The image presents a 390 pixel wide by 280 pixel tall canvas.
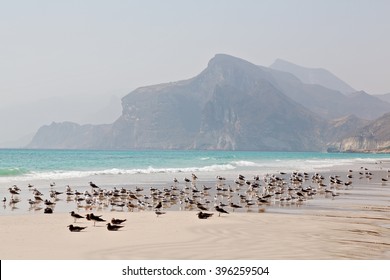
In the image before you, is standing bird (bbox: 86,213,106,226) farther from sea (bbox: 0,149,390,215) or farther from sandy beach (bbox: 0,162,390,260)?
sea (bbox: 0,149,390,215)

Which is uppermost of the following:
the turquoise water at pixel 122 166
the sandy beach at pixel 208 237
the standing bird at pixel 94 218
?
the standing bird at pixel 94 218

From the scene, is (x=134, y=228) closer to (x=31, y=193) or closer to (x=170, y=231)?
(x=170, y=231)

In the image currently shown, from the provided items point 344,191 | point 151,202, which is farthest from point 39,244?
point 344,191

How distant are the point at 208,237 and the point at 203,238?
10.4 inches

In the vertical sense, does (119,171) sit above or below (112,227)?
below

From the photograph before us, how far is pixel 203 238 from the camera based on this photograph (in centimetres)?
1499

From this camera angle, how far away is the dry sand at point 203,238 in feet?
41.5

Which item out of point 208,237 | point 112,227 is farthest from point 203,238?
point 112,227

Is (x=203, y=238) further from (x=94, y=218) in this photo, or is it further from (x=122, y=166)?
(x=122, y=166)

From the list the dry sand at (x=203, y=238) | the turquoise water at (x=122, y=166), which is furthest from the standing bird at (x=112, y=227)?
the turquoise water at (x=122, y=166)

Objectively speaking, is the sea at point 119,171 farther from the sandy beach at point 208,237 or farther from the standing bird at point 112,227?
the standing bird at point 112,227

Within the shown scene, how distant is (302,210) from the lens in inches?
913

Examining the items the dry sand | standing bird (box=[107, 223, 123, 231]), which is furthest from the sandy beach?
standing bird (box=[107, 223, 123, 231])
